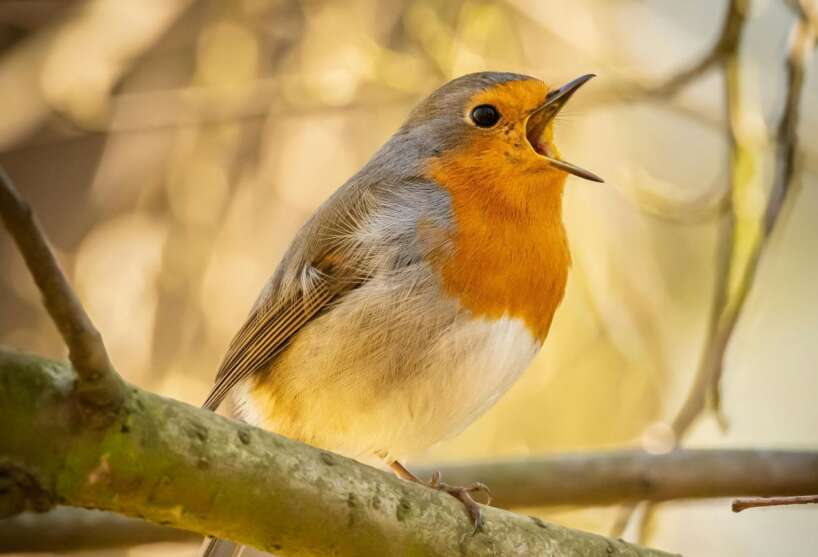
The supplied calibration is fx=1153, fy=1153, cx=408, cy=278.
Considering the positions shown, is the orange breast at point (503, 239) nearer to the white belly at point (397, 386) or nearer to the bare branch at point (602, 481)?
the white belly at point (397, 386)

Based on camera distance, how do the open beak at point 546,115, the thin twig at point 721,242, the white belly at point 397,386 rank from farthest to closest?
1. the thin twig at point 721,242
2. the open beak at point 546,115
3. the white belly at point 397,386

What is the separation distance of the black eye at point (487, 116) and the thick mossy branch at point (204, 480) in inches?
57.1

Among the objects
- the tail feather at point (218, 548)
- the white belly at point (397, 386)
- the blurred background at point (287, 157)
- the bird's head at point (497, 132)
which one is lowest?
the tail feather at point (218, 548)

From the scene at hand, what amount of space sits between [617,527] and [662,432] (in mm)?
371

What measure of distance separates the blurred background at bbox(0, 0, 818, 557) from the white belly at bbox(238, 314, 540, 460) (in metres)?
1.37

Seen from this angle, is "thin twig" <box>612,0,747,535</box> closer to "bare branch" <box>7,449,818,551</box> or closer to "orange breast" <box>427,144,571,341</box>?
"bare branch" <box>7,449,818,551</box>

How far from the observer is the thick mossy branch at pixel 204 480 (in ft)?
5.55

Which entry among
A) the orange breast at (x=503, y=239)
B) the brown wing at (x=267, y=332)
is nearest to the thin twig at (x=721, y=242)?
the orange breast at (x=503, y=239)

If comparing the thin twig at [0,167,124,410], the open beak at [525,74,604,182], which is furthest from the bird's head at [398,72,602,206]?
the thin twig at [0,167,124,410]

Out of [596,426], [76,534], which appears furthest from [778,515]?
[76,534]

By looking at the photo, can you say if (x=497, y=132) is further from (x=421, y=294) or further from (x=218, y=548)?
(x=218, y=548)

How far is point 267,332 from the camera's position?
3.34 m

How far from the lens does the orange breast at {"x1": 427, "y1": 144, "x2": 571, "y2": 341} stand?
3025 millimetres

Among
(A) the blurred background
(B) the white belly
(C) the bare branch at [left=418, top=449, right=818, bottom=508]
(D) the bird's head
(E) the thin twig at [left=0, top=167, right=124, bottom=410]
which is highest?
(A) the blurred background
